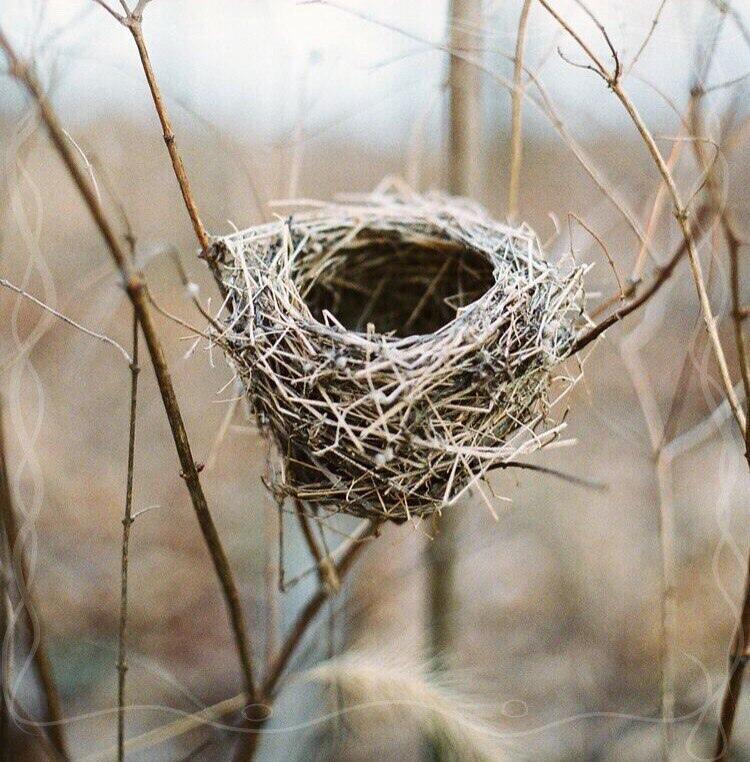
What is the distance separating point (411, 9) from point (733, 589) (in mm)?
1649

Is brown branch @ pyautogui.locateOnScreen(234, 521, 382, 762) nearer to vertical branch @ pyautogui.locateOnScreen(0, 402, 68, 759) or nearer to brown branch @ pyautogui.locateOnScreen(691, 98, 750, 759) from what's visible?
vertical branch @ pyautogui.locateOnScreen(0, 402, 68, 759)

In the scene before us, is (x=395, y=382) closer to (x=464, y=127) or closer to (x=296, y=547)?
(x=464, y=127)

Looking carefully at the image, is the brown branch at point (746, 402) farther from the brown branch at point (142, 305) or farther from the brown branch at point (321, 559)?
the brown branch at point (142, 305)

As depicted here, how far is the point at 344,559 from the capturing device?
111 cm

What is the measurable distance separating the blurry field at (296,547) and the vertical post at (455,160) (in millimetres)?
420

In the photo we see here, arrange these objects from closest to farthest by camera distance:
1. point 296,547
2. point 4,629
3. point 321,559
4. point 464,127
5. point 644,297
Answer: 1. point 644,297
2. point 321,559
3. point 4,629
4. point 464,127
5. point 296,547

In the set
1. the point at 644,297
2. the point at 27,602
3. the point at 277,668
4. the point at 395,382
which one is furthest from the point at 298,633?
the point at 644,297

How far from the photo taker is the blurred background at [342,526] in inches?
62.1

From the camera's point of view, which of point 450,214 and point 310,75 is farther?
point 310,75

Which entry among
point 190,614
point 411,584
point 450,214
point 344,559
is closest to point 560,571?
point 411,584

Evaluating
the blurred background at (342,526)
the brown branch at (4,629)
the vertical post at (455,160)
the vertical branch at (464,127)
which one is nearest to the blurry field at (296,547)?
the blurred background at (342,526)

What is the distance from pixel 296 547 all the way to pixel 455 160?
92 cm

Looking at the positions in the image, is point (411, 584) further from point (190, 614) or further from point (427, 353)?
point (427, 353)

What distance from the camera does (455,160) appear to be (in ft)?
→ 4.50
